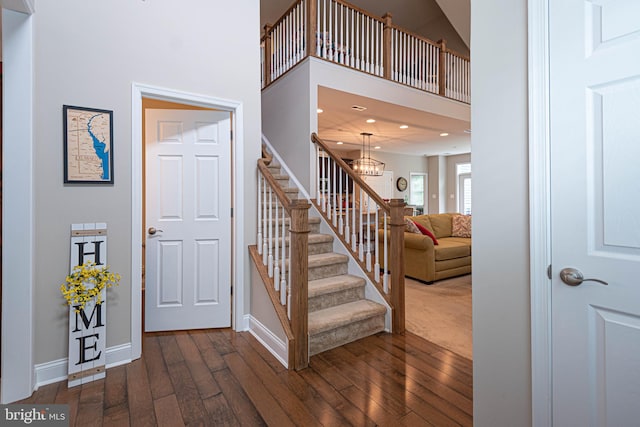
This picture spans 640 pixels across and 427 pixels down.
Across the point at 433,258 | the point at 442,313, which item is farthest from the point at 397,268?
the point at 433,258

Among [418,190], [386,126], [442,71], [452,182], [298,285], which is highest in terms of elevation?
[442,71]

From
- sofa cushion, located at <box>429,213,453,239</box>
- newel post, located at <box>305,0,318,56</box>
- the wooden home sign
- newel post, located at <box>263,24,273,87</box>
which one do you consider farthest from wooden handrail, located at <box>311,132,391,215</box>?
sofa cushion, located at <box>429,213,453,239</box>

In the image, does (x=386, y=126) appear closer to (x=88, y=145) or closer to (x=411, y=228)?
(x=411, y=228)

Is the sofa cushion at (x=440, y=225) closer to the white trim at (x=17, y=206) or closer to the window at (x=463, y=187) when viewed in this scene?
the window at (x=463, y=187)

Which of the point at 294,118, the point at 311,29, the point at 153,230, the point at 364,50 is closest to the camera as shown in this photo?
the point at 153,230

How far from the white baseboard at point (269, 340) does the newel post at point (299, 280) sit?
0.42 feet

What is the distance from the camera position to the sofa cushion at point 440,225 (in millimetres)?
5379

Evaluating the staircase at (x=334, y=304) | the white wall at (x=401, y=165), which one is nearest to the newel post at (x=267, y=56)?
the staircase at (x=334, y=304)

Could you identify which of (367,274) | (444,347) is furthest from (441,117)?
(444,347)

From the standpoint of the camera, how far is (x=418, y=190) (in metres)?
10.0

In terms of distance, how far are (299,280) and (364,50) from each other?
158 inches

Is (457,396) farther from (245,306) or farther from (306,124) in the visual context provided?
(306,124)

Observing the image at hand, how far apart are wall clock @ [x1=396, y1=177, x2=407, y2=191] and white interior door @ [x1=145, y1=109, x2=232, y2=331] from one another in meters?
7.43

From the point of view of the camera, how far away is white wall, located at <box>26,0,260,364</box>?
1.97 metres
